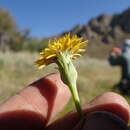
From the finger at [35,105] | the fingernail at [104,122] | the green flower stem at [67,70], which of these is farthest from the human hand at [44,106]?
the fingernail at [104,122]

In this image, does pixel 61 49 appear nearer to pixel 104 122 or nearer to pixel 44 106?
pixel 44 106

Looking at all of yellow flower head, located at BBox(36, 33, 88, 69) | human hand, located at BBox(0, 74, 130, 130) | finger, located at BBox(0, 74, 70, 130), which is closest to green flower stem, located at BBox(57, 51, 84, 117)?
yellow flower head, located at BBox(36, 33, 88, 69)

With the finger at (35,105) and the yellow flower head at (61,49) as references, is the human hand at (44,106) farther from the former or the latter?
the yellow flower head at (61,49)

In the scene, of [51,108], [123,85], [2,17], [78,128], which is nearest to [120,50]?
[123,85]

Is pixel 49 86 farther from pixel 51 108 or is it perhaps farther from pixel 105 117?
pixel 105 117

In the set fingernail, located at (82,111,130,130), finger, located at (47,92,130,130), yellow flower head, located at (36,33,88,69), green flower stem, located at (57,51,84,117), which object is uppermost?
yellow flower head, located at (36,33,88,69)

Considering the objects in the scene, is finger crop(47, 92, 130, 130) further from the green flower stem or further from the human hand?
the green flower stem
